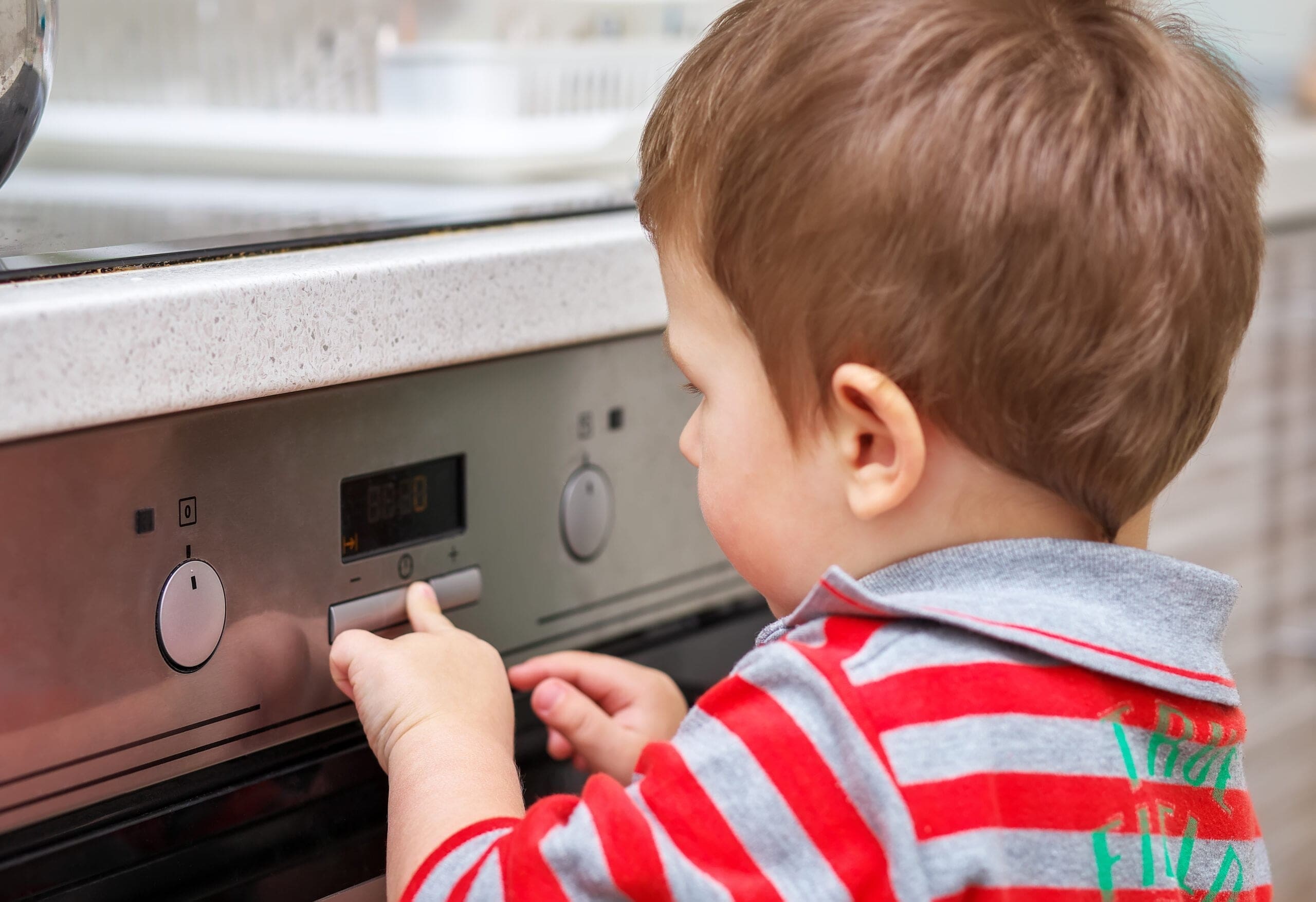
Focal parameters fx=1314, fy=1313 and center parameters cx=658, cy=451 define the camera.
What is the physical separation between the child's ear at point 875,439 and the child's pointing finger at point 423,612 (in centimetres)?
18

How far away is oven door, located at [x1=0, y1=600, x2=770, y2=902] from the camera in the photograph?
18.0 inches

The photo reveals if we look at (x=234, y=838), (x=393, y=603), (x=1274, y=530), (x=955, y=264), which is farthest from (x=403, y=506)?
(x=1274, y=530)

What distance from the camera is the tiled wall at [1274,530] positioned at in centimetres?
114

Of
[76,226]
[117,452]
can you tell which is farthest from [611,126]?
[117,452]

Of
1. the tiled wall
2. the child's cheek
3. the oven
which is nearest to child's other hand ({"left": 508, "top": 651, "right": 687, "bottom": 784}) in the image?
the oven

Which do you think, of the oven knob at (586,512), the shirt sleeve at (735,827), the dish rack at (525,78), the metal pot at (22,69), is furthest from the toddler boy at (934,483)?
the dish rack at (525,78)

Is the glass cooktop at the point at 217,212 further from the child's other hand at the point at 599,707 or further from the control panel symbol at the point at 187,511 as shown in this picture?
the child's other hand at the point at 599,707

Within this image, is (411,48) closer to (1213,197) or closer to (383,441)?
(383,441)

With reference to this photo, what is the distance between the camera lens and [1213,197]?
Result: 1.53 ft

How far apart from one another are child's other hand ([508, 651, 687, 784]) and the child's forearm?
0.10m

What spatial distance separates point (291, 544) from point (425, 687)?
3.0 inches

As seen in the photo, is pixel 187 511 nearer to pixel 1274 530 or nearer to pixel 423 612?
pixel 423 612

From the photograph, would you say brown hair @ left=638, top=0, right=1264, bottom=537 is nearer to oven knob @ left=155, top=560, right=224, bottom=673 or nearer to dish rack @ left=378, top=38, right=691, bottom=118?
oven knob @ left=155, top=560, right=224, bottom=673

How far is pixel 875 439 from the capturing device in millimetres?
484
